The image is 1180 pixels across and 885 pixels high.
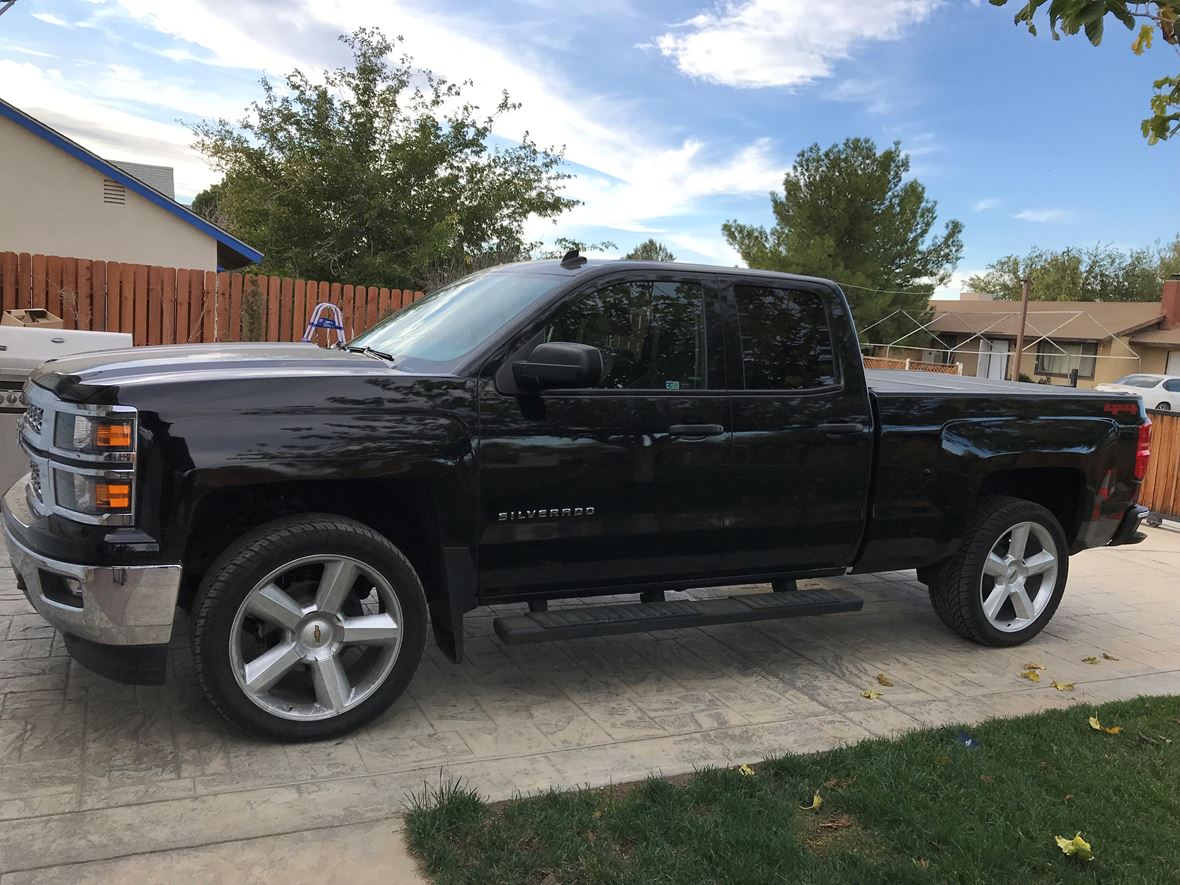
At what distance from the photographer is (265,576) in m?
3.60

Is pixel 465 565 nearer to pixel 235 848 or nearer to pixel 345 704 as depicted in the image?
pixel 345 704

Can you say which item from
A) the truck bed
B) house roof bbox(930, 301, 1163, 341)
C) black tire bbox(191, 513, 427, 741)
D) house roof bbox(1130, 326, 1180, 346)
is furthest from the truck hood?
house roof bbox(1130, 326, 1180, 346)

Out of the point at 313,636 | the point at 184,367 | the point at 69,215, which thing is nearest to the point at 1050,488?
the point at 313,636

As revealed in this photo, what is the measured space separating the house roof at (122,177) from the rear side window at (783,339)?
16.7m

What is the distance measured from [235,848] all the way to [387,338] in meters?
2.61

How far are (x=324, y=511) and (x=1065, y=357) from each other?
50364mm

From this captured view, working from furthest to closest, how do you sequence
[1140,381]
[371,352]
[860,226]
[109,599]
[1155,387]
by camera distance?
[860,226]
[1140,381]
[1155,387]
[371,352]
[109,599]

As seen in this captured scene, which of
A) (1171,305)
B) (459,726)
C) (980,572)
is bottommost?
(459,726)

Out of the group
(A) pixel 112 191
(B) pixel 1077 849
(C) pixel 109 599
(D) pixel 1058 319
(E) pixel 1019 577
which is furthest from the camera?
(D) pixel 1058 319

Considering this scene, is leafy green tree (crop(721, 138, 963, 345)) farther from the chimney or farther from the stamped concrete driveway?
the stamped concrete driveway

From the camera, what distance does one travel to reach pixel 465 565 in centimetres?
402

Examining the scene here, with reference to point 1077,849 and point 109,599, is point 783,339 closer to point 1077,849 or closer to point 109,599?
point 1077,849

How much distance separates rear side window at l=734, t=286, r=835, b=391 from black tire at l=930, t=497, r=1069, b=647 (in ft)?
4.58

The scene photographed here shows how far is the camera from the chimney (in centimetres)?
4501
